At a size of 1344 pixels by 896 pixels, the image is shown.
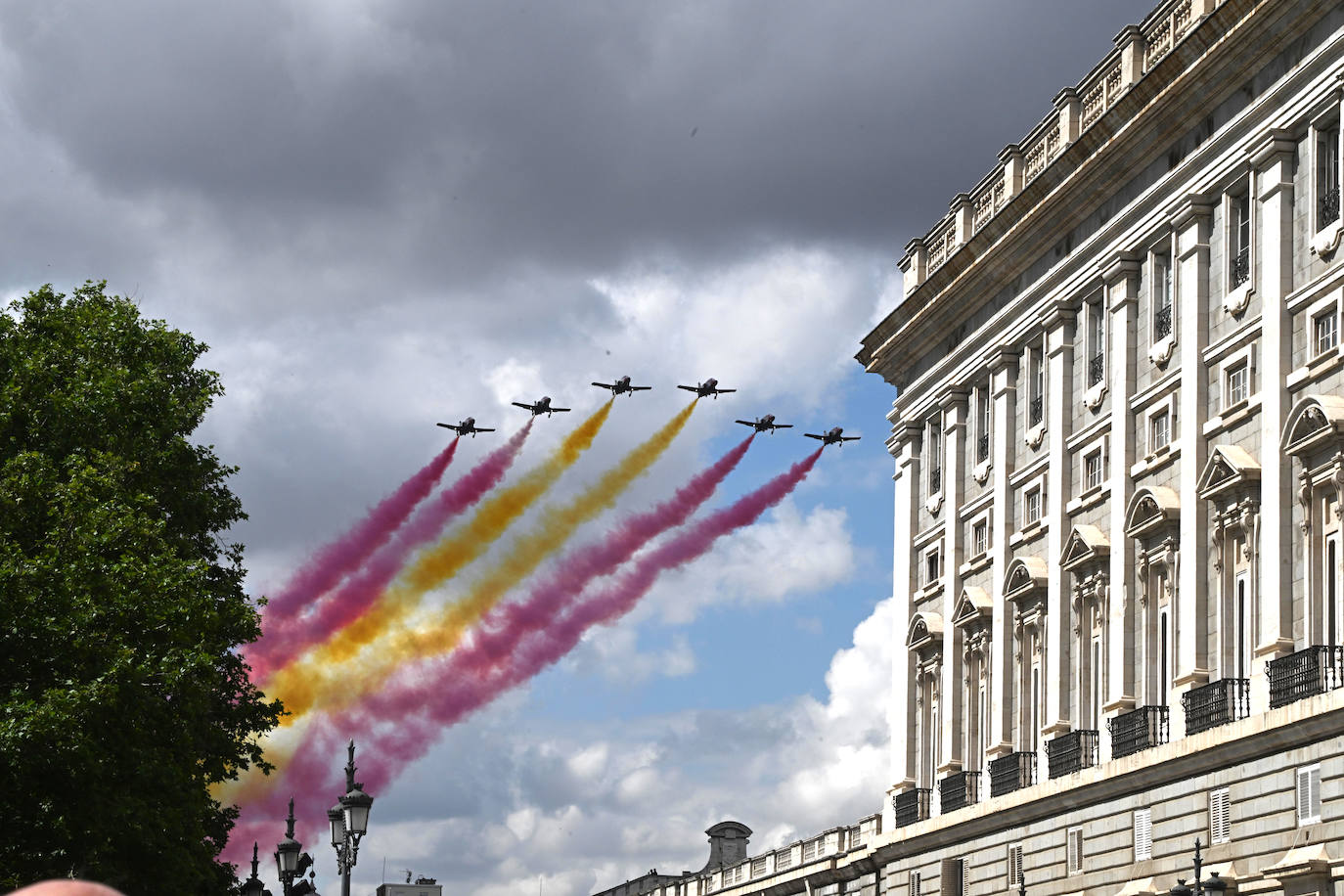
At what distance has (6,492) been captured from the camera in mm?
35969

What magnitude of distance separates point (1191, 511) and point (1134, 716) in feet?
15.1

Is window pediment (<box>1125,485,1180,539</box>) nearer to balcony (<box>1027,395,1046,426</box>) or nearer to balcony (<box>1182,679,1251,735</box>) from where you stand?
balcony (<box>1182,679,1251,735</box>)

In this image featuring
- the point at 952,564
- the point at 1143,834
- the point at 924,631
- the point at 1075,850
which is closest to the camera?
the point at 1143,834

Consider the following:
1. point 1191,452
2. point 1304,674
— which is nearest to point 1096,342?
point 1191,452

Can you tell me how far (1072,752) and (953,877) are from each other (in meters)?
7.72

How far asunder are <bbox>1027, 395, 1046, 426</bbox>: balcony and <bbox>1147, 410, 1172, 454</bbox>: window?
6378mm

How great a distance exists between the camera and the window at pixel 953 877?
4969cm

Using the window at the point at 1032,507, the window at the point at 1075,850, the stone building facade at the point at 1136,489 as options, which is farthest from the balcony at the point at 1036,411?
the window at the point at 1075,850

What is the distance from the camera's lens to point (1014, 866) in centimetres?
4644

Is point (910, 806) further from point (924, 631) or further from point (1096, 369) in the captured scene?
point (1096, 369)

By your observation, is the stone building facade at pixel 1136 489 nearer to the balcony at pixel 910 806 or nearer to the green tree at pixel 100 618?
the balcony at pixel 910 806

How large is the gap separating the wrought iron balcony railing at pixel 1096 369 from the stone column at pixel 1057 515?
104cm

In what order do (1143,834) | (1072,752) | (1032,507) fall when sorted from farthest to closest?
(1032,507), (1072,752), (1143,834)

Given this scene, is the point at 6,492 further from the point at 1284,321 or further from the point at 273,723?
the point at 1284,321
